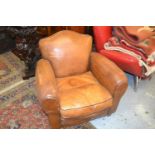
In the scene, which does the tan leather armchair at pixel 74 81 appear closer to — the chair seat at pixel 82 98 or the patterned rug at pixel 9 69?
the chair seat at pixel 82 98

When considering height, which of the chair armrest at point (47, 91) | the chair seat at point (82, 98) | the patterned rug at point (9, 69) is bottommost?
the patterned rug at point (9, 69)

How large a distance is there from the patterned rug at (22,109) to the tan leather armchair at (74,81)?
0.97 ft

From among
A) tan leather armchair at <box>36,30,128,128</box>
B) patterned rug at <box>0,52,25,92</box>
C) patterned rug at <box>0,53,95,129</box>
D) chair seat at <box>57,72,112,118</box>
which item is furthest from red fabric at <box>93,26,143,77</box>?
patterned rug at <box>0,52,25,92</box>

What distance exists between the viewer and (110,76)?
1.54 metres

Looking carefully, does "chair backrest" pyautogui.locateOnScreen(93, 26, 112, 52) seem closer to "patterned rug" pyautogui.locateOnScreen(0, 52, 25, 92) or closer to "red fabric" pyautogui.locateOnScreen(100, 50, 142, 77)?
"red fabric" pyautogui.locateOnScreen(100, 50, 142, 77)

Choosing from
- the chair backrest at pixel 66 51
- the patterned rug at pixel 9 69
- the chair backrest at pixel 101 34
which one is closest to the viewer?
the chair backrest at pixel 66 51

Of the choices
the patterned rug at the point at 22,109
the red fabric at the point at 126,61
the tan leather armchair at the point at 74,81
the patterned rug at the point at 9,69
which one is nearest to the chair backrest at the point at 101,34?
the red fabric at the point at 126,61

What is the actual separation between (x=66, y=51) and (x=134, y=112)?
35.7 inches

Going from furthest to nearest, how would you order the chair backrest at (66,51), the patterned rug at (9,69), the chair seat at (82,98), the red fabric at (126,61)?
the patterned rug at (9,69) → the red fabric at (126,61) → the chair backrest at (66,51) → the chair seat at (82,98)

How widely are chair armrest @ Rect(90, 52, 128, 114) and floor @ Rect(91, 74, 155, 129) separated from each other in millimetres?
179

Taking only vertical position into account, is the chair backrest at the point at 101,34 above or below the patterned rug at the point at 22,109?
above

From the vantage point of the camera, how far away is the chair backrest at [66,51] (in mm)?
1684

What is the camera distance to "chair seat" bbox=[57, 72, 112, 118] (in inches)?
57.1
